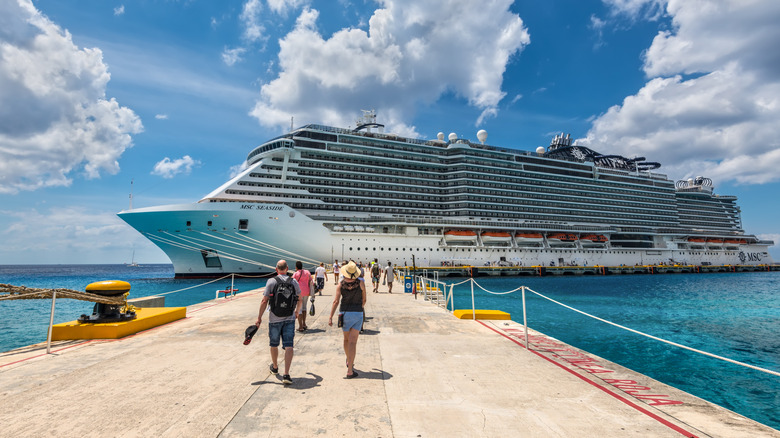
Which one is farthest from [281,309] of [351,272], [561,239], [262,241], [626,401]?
[561,239]

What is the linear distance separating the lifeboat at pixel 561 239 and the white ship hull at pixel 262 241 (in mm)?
15476

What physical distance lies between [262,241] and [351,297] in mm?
29928

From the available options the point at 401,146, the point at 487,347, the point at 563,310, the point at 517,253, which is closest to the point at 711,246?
the point at 517,253

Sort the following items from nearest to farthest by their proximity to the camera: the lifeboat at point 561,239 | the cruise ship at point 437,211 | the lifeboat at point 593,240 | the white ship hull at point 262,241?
1. the white ship hull at point 262,241
2. the cruise ship at point 437,211
3. the lifeboat at point 561,239
4. the lifeboat at point 593,240

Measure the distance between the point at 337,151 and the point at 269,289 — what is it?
3992 centimetres

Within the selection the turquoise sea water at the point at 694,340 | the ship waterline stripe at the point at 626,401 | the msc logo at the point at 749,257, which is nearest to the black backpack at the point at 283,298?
the ship waterline stripe at the point at 626,401

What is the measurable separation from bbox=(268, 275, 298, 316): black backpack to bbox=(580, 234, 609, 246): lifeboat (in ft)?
195

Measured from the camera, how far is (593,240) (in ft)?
182

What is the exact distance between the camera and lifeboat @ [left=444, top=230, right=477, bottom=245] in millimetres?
44250

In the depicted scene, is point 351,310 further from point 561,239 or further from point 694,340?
point 561,239

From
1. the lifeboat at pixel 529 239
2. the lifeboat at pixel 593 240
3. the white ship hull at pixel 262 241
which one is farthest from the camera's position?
the lifeboat at pixel 593 240

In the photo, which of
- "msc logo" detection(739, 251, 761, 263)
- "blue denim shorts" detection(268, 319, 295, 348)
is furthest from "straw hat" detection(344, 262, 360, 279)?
"msc logo" detection(739, 251, 761, 263)

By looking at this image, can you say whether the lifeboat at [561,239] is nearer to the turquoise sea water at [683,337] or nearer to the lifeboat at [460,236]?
the lifeboat at [460,236]

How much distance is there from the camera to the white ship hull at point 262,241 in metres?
30.5
